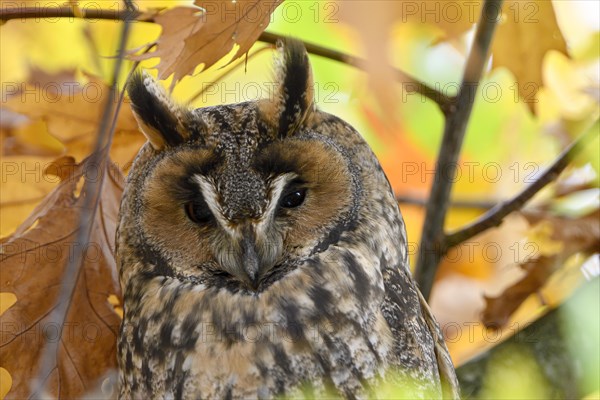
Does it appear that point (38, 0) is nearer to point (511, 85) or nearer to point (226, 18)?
point (226, 18)

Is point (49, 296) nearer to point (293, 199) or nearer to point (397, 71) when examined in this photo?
point (293, 199)

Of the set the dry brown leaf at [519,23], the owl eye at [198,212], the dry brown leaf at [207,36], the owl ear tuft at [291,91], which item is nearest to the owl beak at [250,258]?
the owl eye at [198,212]

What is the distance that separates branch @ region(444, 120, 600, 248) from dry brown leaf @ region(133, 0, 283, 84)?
831mm

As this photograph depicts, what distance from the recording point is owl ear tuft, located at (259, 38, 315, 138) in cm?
188

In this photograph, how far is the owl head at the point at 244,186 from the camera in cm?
182

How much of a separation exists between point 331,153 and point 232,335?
437mm

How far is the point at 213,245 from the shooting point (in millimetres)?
1878

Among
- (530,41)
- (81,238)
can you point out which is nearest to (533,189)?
(530,41)

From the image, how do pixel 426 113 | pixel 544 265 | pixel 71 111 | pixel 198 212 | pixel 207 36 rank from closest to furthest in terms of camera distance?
pixel 207 36, pixel 198 212, pixel 71 111, pixel 544 265, pixel 426 113

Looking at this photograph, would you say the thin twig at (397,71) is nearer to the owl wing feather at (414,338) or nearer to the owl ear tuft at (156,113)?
the owl ear tuft at (156,113)

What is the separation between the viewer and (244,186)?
179cm

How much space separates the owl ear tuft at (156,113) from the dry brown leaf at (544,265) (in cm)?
101

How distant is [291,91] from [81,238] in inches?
21.3

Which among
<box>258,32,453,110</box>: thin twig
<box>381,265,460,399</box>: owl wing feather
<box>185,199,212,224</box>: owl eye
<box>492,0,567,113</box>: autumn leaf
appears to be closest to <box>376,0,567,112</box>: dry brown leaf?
<box>492,0,567,113</box>: autumn leaf
